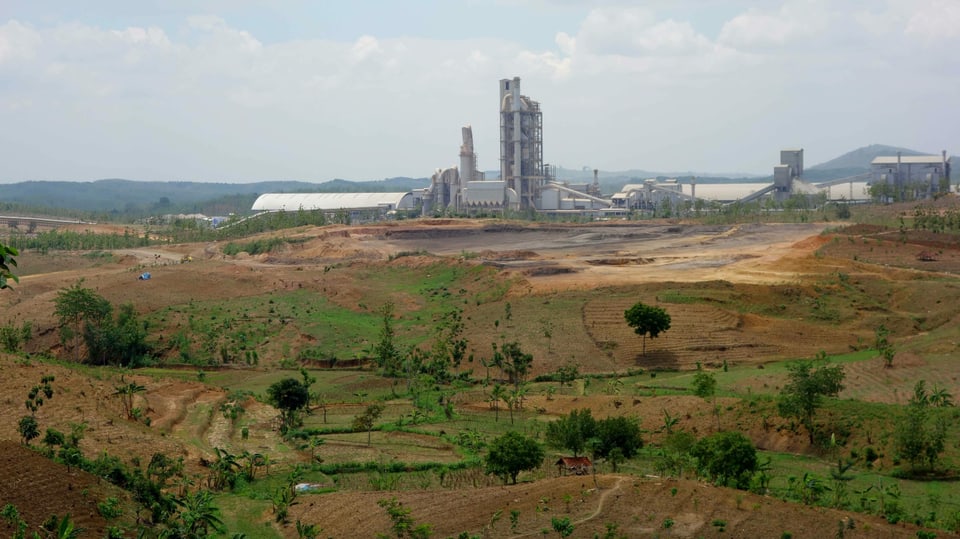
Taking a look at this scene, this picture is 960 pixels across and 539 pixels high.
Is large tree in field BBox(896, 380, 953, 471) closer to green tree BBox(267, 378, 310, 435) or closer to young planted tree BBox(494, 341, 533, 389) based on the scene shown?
young planted tree BBox(494, 341, 533, 389)

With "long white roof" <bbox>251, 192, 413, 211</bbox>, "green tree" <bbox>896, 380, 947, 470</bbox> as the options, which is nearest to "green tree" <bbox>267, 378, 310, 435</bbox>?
"green tree" <bbox>896, 380, 947, 470</bbox>

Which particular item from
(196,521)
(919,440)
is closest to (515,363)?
(919,440)

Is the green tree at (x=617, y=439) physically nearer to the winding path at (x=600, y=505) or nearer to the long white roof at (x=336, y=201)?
the winding path at (x=600, y=505)

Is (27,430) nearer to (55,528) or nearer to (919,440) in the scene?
(55,528)

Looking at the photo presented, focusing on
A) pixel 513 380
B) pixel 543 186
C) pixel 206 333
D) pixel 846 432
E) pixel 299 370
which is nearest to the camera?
pixel 846 432

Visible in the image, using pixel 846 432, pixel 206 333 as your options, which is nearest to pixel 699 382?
pixel 846 432

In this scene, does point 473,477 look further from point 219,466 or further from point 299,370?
point 299,370
